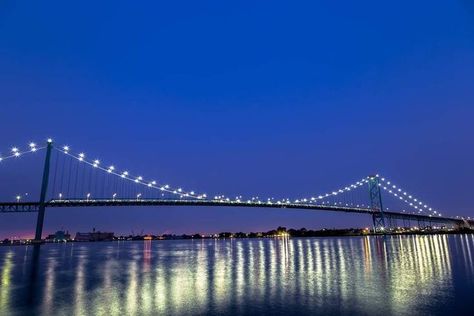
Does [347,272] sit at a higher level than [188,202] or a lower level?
lower

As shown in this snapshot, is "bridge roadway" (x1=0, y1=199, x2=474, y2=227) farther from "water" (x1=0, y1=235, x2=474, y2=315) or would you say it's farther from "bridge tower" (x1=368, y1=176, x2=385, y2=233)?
"water" (x1=0, y1=235, x2=474, y2=315)

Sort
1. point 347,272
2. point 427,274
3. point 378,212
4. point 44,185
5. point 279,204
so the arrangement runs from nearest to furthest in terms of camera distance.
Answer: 1. point 427,274
2. point 347,272
3. point 44,185
4. point 279,204
5. point 378,212

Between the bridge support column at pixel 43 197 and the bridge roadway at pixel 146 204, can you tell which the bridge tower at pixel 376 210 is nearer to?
the bridge roadway at pixel 146 204

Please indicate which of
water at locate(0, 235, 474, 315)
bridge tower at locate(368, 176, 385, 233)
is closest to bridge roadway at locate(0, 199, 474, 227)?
bridge tower at locate(368, 176, 385, 233)

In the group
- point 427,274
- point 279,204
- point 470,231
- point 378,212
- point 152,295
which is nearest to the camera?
point 152,295

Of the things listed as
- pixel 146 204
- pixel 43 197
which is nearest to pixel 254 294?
pixel 43 197

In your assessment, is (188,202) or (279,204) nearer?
(188,202)

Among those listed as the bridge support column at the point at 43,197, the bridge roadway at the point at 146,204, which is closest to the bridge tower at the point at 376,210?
the bridge roadway at the point at 146,204

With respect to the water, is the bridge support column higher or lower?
higher

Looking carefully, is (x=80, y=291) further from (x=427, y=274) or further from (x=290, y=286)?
(x=427, y=274)

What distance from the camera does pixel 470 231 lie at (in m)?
86.4

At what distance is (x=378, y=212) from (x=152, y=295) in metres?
73.9

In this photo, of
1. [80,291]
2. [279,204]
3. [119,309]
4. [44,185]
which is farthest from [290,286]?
[279,204]

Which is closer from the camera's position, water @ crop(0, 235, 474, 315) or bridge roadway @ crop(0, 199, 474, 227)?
water @ crop(0, 235, 474, 315)
